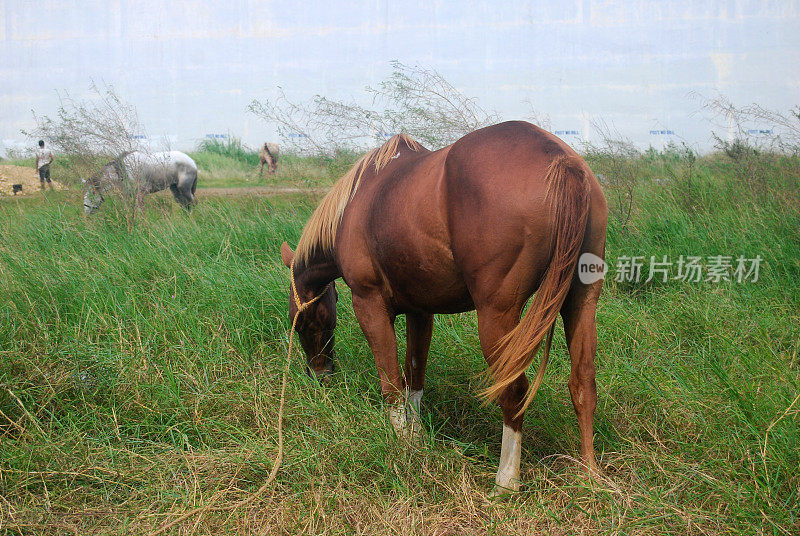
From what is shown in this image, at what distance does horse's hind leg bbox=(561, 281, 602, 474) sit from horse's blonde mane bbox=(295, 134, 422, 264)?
1071mm

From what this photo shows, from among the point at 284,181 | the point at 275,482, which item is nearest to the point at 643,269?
the point at 275,482

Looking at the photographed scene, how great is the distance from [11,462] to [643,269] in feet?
13.4

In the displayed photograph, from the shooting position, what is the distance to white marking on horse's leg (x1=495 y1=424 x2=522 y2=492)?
2.26m

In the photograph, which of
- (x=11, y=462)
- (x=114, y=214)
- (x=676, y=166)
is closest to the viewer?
(x=11, y=462)

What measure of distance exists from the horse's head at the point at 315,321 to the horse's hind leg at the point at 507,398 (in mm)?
1191

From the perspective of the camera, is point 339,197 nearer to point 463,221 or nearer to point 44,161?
point 463,221

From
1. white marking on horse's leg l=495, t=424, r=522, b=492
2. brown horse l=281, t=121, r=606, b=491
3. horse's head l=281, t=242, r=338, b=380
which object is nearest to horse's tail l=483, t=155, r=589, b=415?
brown horse l=281, t=121, r=606, b=491

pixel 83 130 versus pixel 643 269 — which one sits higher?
pixel 83 130

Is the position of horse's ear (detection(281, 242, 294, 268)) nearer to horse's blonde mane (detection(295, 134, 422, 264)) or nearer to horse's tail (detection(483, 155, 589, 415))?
horse's blonde mane (detection(295, 134, 422, 264))

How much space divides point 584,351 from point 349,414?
1.11 metres

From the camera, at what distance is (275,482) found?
91.3 inches

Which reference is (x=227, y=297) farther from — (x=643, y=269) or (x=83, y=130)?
(x=83, y=130)

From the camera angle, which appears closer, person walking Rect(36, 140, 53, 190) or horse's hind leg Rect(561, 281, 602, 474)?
horse's hind leg Rect(561, 281, 602, 474)
